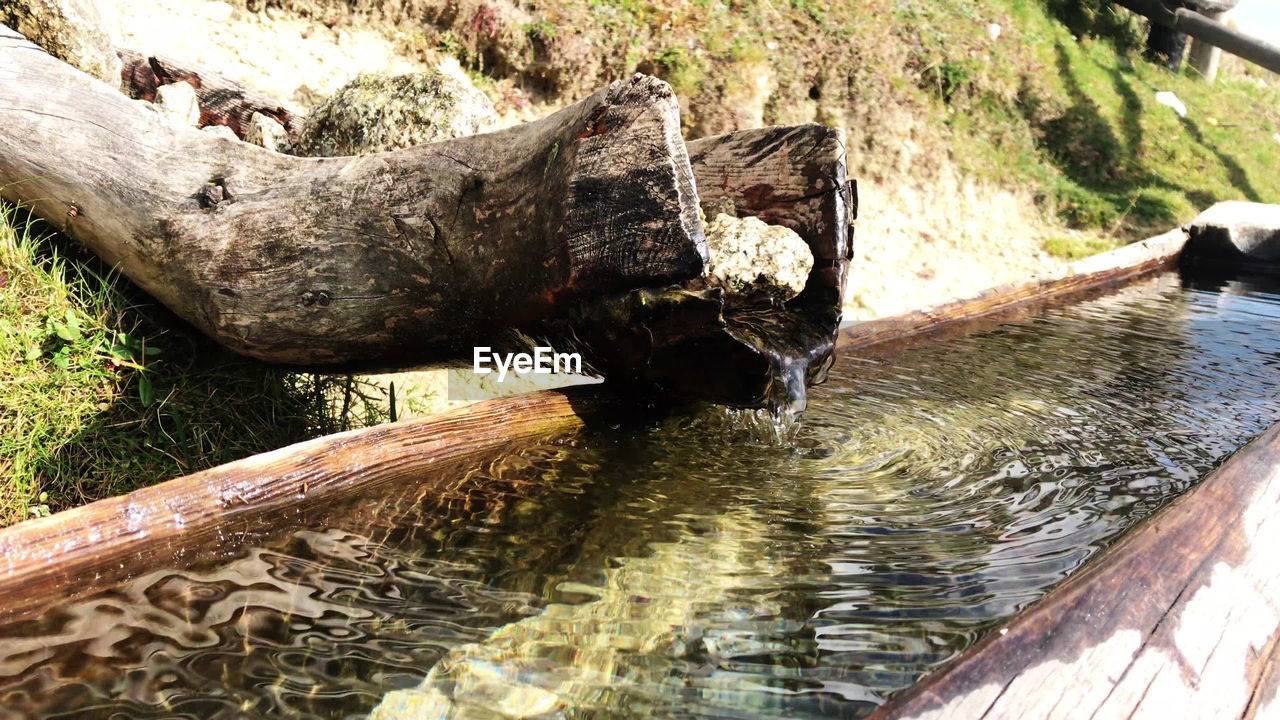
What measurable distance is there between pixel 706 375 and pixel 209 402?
6.76 ft

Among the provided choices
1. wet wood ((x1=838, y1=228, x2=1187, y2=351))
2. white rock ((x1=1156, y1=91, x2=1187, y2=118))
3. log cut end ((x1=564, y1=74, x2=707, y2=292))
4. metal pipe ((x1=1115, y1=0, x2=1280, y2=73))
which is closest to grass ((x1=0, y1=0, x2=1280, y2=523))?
white rock ((x1=1156, y1=91, x2=1187, y2=118))

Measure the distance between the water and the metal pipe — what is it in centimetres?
1224

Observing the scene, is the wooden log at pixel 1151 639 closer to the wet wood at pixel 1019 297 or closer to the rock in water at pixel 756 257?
the rock in water at pixel 756 257

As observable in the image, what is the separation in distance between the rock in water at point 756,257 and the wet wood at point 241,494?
1.03 metres

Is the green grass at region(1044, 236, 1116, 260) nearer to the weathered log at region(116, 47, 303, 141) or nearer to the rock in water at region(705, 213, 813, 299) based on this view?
the rock in water at region(705, 213, 813, 299)

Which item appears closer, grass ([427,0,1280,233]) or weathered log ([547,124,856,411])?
weathered log ([547,124,856,411])

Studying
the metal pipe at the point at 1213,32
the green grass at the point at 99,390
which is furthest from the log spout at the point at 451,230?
the metal pipe at the point at 1213,32

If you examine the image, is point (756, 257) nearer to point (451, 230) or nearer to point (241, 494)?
point (451, 230)

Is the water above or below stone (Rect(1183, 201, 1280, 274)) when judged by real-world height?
below

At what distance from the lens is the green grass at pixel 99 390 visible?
11.1 ft

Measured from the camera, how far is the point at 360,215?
3.32m

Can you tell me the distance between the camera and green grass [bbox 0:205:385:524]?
337 cm

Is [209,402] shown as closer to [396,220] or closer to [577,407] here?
[396,220]

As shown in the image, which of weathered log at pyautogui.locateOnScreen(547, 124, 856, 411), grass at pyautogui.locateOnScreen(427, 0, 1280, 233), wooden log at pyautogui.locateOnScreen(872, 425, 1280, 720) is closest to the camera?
wooden log at pyautogui.locateOnScreen(872, 425, 1280, 720)
